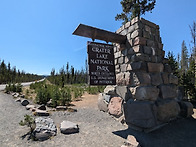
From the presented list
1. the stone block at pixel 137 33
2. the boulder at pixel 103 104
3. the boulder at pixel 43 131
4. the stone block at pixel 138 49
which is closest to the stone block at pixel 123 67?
the stone block at pixel 138 49

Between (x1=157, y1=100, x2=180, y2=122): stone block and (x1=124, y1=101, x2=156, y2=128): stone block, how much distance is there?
0.29 m

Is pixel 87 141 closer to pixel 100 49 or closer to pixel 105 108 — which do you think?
pixel 105 108

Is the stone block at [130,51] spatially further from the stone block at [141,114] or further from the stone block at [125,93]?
the stone block at [141,114]

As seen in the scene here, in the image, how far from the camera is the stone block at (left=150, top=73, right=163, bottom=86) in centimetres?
296

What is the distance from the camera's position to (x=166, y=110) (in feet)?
9.47

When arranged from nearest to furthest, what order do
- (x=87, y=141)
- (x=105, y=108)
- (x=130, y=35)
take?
(x=87, y=141), (x=130, y=35), (x=105, y=108)

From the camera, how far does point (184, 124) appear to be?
2.92 metres

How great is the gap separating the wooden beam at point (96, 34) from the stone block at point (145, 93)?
1.59 m

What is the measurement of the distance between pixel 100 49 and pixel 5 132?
328 cm

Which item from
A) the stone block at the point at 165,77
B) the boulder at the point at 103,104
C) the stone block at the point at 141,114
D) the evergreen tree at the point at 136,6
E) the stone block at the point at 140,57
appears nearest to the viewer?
the stone block at the point at 141,114

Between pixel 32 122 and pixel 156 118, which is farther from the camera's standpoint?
pixel 156 118

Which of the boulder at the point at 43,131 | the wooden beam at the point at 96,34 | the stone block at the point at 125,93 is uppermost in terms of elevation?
the wooden beam at the point at 96,34

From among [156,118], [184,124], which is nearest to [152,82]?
[156,118]

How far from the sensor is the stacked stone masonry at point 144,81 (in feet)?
8.89
